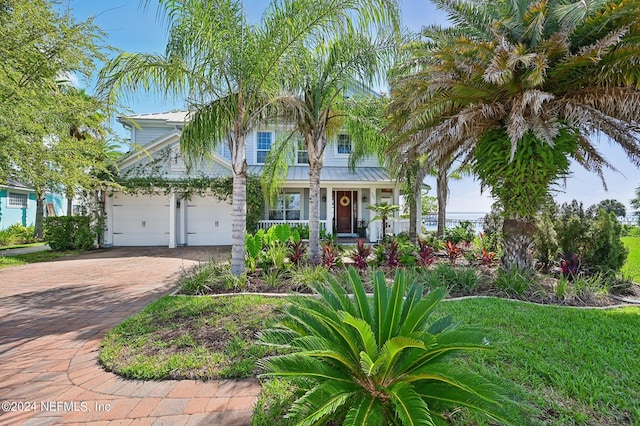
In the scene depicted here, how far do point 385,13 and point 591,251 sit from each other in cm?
745

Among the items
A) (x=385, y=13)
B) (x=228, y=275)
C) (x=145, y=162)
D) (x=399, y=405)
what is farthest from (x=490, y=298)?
(x=145, y=162)

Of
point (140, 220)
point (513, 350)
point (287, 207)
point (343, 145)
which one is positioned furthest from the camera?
point (343, 145)

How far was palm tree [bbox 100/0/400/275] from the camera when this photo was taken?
20.2 feet

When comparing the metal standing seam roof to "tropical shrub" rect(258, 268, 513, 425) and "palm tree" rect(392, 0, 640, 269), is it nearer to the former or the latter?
"palm tree" rect(392, 0, 640, 269)

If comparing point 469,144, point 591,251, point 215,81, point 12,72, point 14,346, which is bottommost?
point 14,346

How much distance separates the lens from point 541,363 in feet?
11.0

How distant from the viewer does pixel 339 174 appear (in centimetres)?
1599

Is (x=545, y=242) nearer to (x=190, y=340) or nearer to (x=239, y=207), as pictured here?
(x=239, y=207)

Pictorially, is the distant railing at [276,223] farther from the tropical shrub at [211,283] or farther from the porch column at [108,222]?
the tropical shrub at [211,283]

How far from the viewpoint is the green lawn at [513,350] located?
2715mm

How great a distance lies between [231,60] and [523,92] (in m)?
6.18

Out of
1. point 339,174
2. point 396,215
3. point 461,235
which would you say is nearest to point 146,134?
point 339,174

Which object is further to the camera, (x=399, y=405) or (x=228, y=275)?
(x=228, y=275)

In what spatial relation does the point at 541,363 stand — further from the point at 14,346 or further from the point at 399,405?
the point at 14,346
